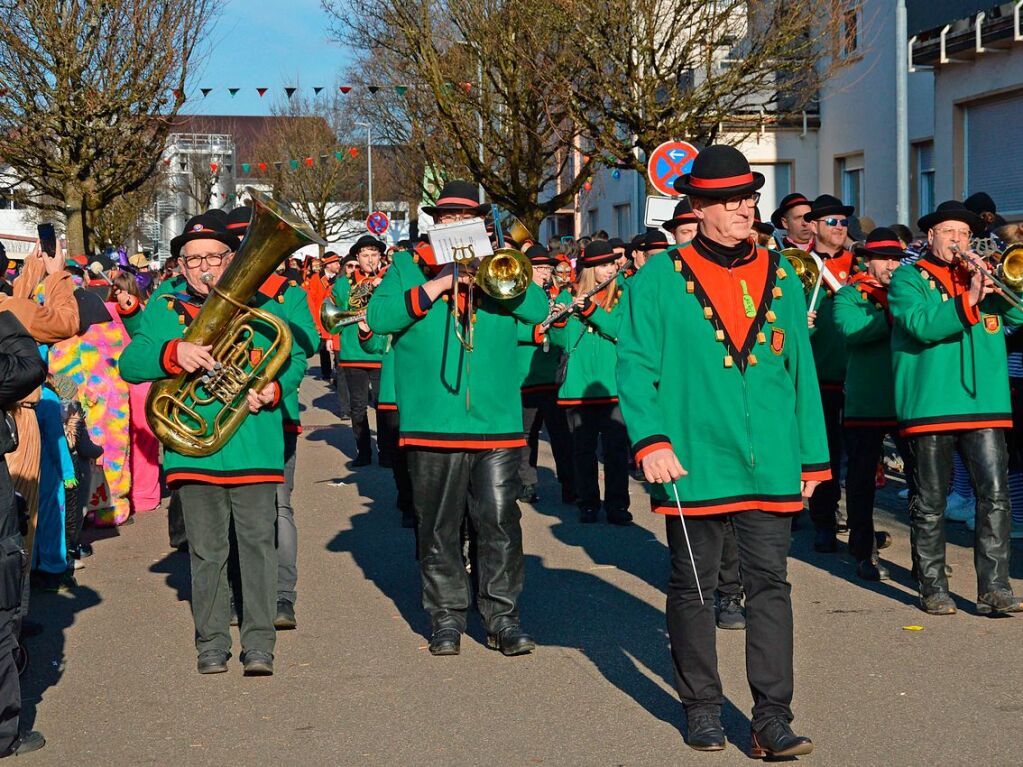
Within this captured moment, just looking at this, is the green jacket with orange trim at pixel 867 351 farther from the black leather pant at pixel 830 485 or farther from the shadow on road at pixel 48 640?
the shadow on road at pixel 48 640

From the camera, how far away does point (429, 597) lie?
7.34m

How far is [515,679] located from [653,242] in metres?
6.16

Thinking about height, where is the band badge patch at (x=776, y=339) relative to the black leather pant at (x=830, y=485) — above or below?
above

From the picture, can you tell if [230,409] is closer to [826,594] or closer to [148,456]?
[826,594]

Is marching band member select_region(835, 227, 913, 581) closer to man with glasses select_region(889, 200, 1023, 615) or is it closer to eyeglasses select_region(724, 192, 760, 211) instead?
man with glasses select_region(889, 200, 1023, 615)

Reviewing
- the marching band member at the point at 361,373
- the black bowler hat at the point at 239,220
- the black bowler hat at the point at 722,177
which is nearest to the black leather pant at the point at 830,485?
the black bowler hat at the point at 239,220

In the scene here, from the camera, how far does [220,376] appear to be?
684cm

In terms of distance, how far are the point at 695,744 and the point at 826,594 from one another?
2811 mm

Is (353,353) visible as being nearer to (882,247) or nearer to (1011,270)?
(882,247)

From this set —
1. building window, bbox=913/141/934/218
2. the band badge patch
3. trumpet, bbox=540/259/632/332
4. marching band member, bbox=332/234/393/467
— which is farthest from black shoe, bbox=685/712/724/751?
building window, bbox=913/141/934/218

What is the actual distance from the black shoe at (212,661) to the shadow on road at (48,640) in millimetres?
616

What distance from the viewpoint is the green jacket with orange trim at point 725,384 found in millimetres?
5645

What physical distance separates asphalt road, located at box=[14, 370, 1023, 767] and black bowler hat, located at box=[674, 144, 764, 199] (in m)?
1.96

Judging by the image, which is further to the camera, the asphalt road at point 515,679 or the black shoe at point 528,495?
the black shoe at point 528,495
